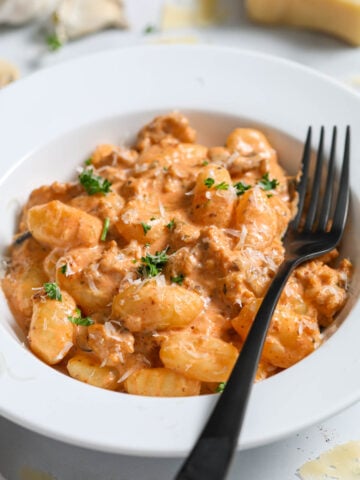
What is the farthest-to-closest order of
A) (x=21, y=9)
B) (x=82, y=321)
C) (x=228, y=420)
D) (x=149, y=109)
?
1. (x=21, y=9)
2. (x=149, y=109)
3. (x=82, y=321)
4. (x=228, y=420)

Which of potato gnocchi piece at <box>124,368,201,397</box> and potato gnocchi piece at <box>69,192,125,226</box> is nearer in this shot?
potato gnocchi piece at <box>124,368,201,397</box>

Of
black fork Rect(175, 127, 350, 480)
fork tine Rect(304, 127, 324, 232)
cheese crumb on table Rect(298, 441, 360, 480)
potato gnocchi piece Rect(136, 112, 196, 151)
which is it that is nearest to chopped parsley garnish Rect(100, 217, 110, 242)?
potato gnocchi piece Rect(136, 112, 196, 151)

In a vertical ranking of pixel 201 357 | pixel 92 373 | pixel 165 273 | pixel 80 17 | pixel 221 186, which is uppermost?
pixel 80 17

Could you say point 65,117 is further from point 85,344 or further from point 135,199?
point 85,344

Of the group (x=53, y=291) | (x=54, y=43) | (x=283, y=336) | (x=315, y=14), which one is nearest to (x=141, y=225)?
(x=53, y=291)

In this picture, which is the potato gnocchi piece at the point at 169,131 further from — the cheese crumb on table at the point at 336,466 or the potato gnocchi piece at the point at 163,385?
the cheese crumb on table at the point at 336,466

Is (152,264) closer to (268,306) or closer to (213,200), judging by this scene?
(213,200)

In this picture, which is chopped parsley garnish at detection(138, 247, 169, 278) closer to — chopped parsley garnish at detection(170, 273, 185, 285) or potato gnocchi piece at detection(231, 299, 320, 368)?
chopped parsley garnish at detection(170, 273, 185, 285)

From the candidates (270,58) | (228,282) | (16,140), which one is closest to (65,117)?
(16,140)
